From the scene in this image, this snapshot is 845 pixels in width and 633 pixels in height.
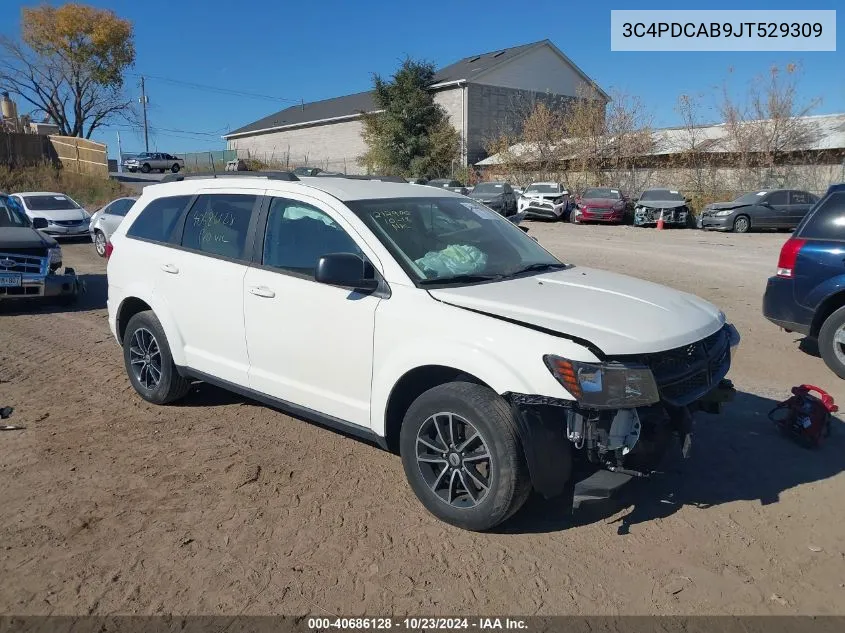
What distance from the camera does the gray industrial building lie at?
41.9 meters

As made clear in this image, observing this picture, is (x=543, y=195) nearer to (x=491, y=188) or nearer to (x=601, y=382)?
(x=491, y=188)

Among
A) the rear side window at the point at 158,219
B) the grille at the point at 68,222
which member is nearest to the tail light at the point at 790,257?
the rear side window at the point at 158,219

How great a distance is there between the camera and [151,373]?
5.63 m

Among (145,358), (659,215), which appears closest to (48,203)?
(145,358)

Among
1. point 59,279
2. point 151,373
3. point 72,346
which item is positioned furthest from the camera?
point 59,279

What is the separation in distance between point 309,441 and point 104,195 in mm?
32557

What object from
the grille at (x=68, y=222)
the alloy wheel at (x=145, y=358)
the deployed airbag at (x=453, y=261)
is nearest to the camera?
the deployed airbag at (x=453, y=261)

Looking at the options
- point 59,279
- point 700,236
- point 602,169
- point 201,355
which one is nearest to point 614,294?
point 201,355

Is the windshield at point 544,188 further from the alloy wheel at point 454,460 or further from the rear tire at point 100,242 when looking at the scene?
the alloy wheel at point 454,460

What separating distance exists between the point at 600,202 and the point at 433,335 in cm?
2450

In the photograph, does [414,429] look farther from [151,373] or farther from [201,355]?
[151,373]

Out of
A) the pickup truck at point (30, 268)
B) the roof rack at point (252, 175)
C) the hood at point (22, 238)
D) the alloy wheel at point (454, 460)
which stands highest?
the roof rack at point (252, 175)

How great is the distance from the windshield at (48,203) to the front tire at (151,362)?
52.4ft

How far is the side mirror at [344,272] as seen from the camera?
3818mm
